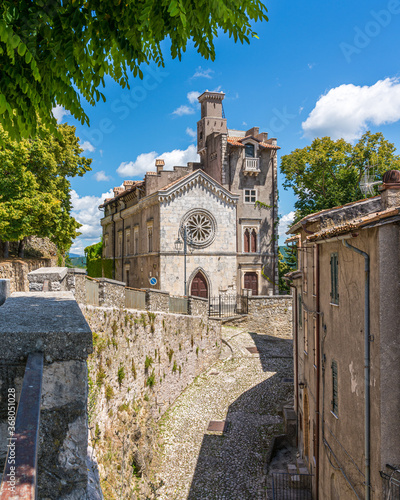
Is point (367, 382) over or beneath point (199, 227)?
beneath

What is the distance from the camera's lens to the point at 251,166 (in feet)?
112

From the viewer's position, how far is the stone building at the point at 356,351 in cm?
761

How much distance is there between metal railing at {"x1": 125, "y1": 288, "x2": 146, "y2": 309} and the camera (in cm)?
1628

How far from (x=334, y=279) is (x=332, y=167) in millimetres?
24343

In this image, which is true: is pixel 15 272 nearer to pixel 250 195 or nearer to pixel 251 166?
pixel 250 195

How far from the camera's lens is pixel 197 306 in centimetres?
2459

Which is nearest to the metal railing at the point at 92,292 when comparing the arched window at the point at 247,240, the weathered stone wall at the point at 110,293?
the weathered stone wall at the point at 110,293

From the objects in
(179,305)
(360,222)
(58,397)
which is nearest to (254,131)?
(179,305)

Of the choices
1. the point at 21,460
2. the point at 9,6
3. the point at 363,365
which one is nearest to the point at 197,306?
the point at 363,365

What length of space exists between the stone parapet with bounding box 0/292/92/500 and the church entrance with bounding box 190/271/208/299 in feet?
93.5

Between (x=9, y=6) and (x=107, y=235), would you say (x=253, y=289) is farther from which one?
(x=9, y=6)

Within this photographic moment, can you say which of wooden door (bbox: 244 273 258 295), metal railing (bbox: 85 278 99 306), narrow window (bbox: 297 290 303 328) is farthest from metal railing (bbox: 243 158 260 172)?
metal railing (bbox: 85 278 99 306)

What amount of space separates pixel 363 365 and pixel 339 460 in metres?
3.15

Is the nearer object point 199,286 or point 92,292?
point 92,292
